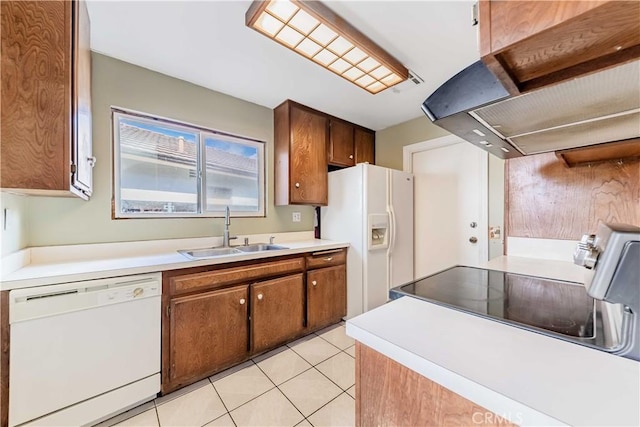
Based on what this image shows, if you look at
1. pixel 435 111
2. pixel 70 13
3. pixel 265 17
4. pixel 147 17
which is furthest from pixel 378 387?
pixel 147 17

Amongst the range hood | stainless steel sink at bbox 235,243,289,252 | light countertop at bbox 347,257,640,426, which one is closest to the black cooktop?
light countertop at bbox 347,257,640,426

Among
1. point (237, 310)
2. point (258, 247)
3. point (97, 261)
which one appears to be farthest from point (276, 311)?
point (97, 261)

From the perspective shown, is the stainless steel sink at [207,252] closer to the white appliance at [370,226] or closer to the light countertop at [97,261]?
the light countertop at [97,261]

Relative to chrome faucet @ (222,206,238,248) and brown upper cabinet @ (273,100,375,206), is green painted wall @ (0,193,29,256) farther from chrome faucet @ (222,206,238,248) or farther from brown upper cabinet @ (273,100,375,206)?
brown upper cabinet @ (273,100,375,206)

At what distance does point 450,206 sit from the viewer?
2.87 metres

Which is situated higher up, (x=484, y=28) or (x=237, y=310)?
(x=484, y=28)

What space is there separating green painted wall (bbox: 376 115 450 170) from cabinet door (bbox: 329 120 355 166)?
52 centimetres

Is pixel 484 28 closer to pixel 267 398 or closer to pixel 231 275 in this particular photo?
pixel 231 275

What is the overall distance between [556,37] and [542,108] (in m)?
0.35

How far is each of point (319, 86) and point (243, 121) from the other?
0.86 m

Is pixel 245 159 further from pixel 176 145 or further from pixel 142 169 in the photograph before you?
pixel 142 169

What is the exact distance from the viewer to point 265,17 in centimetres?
142

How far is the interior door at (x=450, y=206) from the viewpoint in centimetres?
262

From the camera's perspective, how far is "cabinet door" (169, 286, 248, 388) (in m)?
1.62
